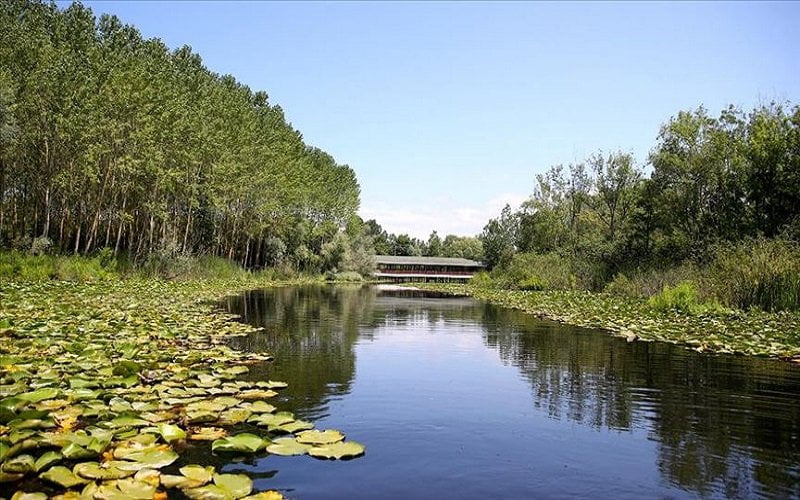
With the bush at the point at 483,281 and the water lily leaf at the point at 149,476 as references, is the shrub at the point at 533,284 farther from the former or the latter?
the water lily leaf at the point at 149,476

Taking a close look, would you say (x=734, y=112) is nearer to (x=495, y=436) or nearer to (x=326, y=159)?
(x=495, y=436)

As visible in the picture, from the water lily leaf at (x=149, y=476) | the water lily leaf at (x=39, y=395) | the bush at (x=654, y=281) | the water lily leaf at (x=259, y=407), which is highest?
the bush at (x=654, y=281)

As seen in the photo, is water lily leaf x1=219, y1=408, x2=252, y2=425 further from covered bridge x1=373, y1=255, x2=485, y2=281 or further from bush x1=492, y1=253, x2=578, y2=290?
covered bridge x1=373, y1=255, x2=485, y2=281

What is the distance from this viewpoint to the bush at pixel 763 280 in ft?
60.5

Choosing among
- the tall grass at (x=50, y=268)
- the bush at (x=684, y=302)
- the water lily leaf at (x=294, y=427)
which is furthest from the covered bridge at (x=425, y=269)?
the water lily leaf at (x=294, y=427)

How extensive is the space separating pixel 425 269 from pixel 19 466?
3688 inches

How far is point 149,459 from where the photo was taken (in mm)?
4625

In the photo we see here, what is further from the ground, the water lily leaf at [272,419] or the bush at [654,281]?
the bush at [654,281]

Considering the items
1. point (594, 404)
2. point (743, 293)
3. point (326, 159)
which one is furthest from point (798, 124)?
point (326, 159)

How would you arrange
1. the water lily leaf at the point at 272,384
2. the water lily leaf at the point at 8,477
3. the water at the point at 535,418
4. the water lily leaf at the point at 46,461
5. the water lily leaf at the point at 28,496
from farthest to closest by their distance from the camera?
the water lily leaf at the point at 272,384
the water at the point at 535,418
the water lily leaf at the point at 46,461
the water lily leaf at the point at 8,477
the water lily leaf at the point at 28,496

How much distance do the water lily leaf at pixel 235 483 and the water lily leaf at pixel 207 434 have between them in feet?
3.97

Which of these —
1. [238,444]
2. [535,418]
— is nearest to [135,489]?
[238,444]

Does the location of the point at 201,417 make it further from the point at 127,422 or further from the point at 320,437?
the point at 320,437

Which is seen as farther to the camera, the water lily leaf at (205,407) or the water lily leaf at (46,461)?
the water lily leaf at (205,407)
